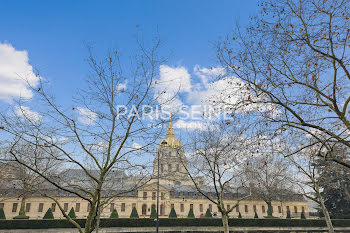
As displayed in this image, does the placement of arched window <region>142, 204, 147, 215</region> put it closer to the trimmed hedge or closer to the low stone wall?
the trimmed hedge

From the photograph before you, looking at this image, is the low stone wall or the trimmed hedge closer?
the trimmed hedge

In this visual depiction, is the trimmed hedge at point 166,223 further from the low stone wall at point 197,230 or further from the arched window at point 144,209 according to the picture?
the arched window at point 144,209

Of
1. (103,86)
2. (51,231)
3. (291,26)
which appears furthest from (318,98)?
(51,231)

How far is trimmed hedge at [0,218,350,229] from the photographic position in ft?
90.3

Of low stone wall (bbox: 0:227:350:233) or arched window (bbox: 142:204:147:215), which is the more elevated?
arched window (bbox: 142:204:147:215)

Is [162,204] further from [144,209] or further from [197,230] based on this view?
[197,230]

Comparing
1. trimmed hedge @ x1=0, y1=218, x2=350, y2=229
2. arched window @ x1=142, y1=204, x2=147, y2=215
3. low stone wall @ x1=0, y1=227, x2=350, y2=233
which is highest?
arched window @ x1=142, y1=204, x2=147, y2=215

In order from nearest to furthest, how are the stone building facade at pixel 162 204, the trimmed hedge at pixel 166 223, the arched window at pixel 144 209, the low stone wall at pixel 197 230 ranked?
the trimmed hedge at pixel 166 223 < the low stone wall at pixel 197 230 < the stone building facade at pixel 162 204 < the arched window at pixel 144 209

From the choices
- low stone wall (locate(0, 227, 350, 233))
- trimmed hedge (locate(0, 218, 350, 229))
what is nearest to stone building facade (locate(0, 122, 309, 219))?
trimmed hedge (locate(0, 218, 350, 229))

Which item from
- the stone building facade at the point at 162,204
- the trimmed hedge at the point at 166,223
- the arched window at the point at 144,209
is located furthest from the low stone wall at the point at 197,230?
the arched window at the point at 144,209

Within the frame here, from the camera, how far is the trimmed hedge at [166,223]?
90.3 ft

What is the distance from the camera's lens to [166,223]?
30750 mm

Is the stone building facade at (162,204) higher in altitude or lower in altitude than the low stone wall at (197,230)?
higher

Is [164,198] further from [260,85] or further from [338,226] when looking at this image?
[260,85]
